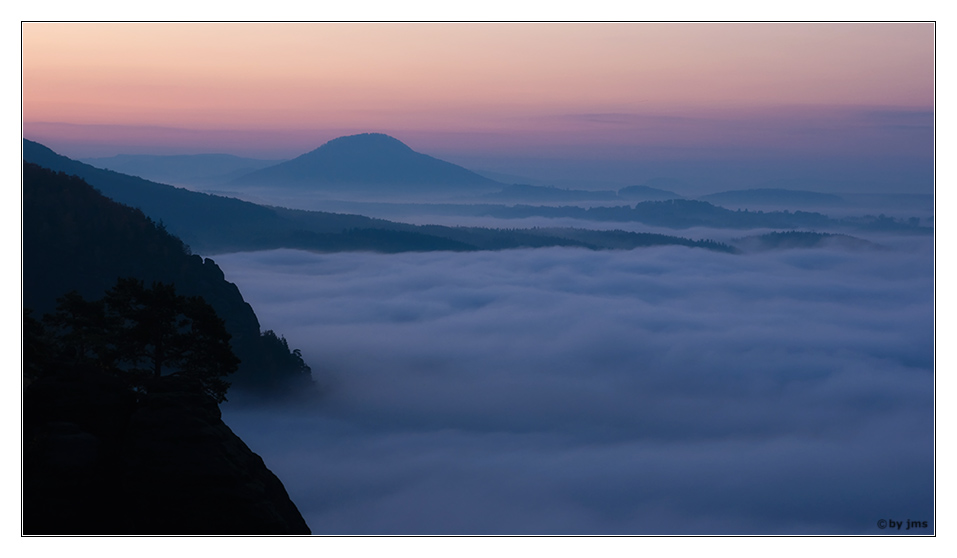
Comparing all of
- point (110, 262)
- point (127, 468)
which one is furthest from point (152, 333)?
point (110, 262)

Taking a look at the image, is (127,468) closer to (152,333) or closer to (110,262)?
(152,333)

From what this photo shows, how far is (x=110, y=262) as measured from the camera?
7538 cm

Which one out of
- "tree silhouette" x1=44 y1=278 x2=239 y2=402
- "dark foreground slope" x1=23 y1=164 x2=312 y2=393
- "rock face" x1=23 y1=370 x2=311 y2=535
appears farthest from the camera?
"dark foreground slope" x1=23 y1=164 x2=312 y2=393

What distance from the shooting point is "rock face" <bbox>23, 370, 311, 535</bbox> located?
17.7 m

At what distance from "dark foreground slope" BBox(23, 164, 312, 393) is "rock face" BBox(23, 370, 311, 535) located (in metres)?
51.9

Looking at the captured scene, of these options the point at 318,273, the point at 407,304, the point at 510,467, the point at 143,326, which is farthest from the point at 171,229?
the point at 143,326

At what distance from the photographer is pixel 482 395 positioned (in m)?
99.4

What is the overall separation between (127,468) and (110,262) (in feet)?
219

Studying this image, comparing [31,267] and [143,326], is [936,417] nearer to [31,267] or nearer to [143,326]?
[143,326]

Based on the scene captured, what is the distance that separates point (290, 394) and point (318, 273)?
101208 millimetres

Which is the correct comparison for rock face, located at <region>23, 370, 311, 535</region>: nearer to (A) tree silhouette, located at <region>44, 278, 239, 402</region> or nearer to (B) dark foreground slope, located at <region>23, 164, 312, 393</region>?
(A) tree silhouette, located at <region>44, 278, 239, 402</region>

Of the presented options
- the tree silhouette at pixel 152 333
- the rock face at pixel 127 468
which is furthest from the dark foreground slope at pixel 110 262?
the rock face at pixel 127 468

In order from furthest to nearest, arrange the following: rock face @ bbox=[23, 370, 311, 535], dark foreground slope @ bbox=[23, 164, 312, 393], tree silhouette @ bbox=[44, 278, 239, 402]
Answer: dark foreground slope @ bbox=[23, 164, 312, 393] < tree silhouette @ bbox=[44, 278, 239, 402] < rock face @ bbox=[23, 370, 311, 535]

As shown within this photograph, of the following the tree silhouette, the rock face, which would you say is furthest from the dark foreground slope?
the rock face
